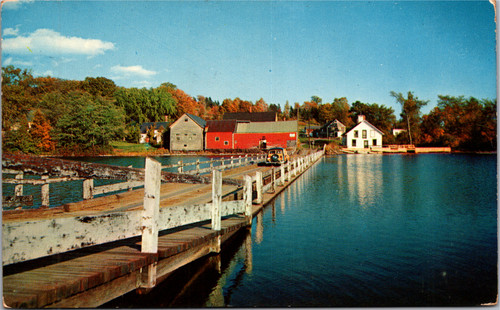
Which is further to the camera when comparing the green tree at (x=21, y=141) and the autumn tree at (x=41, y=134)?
the autumn tree at (x=41, y=134)

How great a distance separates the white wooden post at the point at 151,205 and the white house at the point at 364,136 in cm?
7931

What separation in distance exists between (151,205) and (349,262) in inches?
212

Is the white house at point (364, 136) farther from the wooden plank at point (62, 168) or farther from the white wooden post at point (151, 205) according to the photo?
the wooden plank at point (62, 168)

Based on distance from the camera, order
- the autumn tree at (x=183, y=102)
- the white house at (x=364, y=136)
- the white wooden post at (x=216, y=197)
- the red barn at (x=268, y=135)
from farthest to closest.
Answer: the autumn tree at (x=183, y=102)
the white house at (x=364, y=136)
the red barn at (x=268, y=135)
the white wooden post at (x=216, y=197)

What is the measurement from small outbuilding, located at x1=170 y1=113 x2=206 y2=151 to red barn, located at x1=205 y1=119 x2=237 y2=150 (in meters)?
1.59

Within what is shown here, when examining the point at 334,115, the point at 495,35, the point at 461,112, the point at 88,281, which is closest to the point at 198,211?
the point at 88,281

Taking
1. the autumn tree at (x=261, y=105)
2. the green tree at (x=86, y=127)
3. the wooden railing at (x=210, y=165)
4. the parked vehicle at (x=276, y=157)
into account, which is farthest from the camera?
the autumn tree at (x=261, y=105)

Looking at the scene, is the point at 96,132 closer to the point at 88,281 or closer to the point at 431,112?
the point at 88,281

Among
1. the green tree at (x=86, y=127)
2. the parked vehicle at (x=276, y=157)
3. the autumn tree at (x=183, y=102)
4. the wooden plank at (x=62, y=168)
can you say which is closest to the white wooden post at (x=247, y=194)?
the wooden plank at (x=62, y=168)

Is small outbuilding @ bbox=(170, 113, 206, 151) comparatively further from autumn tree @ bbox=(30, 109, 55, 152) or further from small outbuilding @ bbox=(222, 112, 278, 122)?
autumn tree @ bbox=(30, 109, 55, 152)

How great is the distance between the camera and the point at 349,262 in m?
8.23

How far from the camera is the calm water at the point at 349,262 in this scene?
6.44m

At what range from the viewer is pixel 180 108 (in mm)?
112000

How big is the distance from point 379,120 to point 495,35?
105 m
